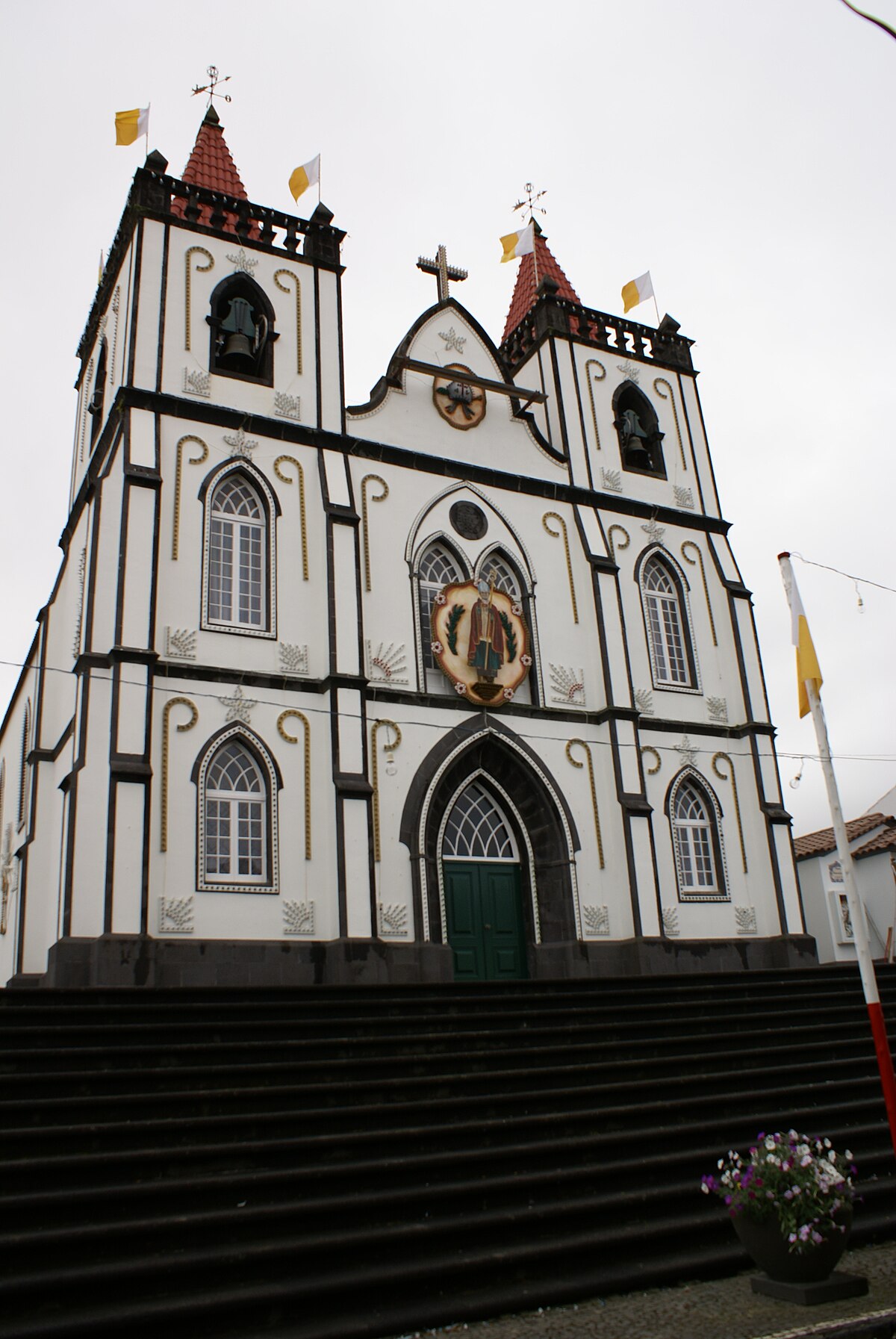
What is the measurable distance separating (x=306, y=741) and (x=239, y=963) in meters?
3.18

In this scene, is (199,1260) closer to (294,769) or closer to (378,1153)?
(378,1153)

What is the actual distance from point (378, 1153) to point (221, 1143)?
117cm

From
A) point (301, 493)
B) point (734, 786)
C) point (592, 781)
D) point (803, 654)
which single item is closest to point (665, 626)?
point (734, 786)

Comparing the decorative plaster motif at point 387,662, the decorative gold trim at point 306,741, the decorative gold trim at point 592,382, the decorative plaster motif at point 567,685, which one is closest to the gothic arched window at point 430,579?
the decorative plaster motif at point 387,662

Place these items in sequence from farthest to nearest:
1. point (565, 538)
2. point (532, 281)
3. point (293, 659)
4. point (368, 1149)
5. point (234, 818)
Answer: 1. point (532, 281)
2. point (565, 538)
3. point (293, 659)
4. point (234, 818)
5. point (368, 1149)

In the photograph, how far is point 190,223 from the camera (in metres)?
17.4

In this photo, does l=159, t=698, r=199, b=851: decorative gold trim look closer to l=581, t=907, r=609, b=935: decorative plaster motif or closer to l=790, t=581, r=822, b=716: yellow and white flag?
l=581, t=907, r=609, b=935: decorative plaster motif

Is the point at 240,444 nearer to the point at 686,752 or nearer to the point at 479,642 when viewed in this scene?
the point at 479,642

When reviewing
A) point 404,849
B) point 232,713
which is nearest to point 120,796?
point 232,713

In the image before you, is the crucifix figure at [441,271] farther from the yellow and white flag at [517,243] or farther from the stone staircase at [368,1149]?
the stone staircase at [368,1149]

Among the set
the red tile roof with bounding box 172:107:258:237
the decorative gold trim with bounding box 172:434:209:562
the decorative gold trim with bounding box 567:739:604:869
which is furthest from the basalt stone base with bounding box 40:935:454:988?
the red tile roof with bounding box 172:107:258:237

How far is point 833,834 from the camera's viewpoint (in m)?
25.7

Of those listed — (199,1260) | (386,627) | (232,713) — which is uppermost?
(386,627)

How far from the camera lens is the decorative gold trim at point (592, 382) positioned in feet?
A: 67.8
